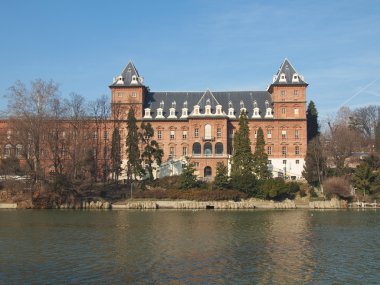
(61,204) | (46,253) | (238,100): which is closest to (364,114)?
(238,100)

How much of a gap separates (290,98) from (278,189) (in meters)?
21.3

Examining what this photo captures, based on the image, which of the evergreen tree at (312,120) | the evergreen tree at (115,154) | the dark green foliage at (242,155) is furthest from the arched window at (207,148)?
the evergreen tree at (312,120)

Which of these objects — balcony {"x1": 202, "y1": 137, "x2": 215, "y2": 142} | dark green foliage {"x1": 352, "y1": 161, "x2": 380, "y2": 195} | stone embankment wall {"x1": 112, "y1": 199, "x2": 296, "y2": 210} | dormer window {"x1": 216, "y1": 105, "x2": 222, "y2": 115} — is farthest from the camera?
dormer window {"x1": 216, "y1": 105, "x2": 222, "y2": 115}

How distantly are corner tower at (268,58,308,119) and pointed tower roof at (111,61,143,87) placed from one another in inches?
843

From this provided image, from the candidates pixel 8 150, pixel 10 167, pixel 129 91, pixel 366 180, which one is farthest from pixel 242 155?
pixel 8 150

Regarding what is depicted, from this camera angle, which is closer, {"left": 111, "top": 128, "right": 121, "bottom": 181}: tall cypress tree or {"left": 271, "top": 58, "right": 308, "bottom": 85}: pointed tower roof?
{"left": 111, "top": 128, "right": 121, "bottom": 181}: tall cypress tree

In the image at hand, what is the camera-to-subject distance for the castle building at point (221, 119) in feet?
228

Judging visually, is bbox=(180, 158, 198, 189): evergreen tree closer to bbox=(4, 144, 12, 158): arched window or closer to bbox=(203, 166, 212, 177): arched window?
bbox=(203, 166, 212, 177): arched window

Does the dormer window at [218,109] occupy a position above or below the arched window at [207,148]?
above

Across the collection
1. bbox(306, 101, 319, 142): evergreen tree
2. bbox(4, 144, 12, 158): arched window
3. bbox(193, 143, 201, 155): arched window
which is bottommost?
bbox(4, 144, 12, 158): arched window

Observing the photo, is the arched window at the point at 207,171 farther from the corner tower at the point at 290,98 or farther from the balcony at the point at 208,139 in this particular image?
the corner tower at the point at 290,98

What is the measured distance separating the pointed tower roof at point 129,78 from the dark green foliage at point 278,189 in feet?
93.0

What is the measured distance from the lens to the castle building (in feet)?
228

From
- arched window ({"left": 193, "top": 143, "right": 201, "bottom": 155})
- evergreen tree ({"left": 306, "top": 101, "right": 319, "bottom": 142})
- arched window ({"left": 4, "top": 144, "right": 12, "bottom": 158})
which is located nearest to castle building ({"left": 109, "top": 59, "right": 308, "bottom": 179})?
arched window ({"left": 193, "top": 143, "right": 201, "bottom": 155})
